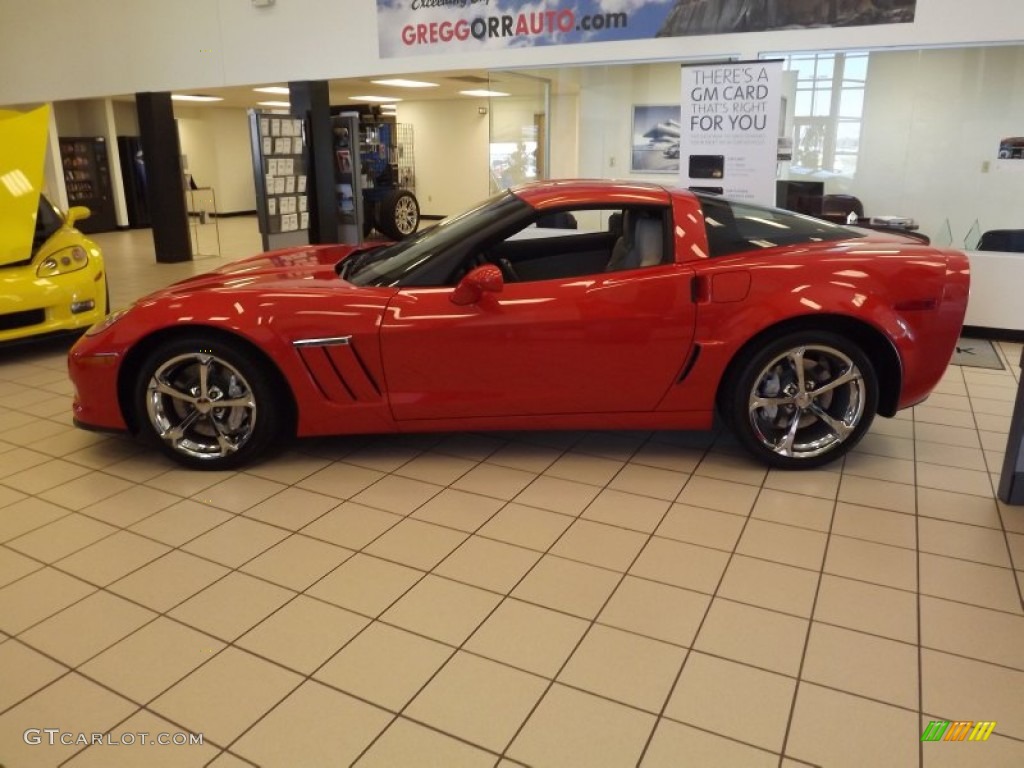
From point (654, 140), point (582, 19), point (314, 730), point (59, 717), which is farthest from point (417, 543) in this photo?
point (654, 140)

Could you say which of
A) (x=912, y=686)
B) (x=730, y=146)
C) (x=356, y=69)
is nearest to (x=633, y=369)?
(x=912, y=686)

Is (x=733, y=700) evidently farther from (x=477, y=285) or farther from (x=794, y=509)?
(x=477, y=285)

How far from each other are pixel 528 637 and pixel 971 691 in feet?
3.92

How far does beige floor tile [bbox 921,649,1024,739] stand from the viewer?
6.28 ft

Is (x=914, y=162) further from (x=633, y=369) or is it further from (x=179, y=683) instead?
(x=179, y=683)

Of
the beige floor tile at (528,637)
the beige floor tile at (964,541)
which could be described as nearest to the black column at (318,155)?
the beige floor tile at (528,637)

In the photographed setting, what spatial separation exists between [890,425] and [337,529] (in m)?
2.91

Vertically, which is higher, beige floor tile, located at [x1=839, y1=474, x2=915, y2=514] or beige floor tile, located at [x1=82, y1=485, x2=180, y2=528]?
beige floor tile, located at [x1=82, y1=485, x2=180, y2=528]

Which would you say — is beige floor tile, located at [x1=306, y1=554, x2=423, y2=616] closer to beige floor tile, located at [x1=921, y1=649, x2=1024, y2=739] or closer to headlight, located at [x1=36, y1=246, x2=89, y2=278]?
beige floor tile, located at [x1=921, y1=649, x2=1024, y2=739]

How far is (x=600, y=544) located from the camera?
276 cm

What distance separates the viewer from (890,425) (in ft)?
13.1

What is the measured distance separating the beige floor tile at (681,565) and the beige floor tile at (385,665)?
2.58 feet

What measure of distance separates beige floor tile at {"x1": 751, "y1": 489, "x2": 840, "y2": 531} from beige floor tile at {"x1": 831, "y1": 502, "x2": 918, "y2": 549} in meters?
0.05

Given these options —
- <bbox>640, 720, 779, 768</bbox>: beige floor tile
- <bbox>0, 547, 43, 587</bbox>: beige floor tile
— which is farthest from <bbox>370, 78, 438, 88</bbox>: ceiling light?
<bbox>640, 720, 779, 768</bbox>: beige floor tile
